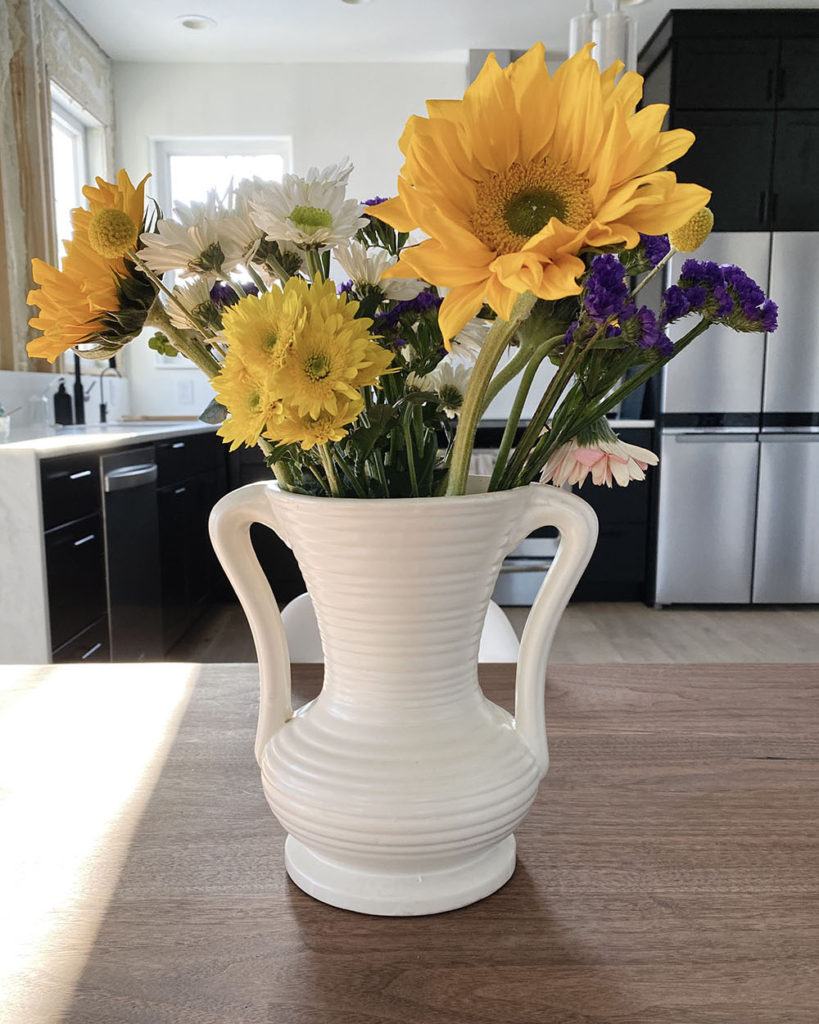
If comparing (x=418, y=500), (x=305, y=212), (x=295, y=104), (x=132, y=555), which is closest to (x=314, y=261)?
(x=305, y=212)

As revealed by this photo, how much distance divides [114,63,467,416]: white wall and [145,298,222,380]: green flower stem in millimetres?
4262

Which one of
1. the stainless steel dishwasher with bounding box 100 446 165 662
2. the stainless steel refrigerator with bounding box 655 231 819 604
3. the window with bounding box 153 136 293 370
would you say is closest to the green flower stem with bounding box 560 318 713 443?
the stainless steel dishwasher with bounding box 100 446 165 662

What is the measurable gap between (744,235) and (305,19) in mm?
2232

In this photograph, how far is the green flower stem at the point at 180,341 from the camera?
0.50 meters

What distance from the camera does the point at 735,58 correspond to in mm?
3779

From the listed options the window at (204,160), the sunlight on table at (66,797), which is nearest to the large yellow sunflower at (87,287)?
the sunlight on table at (66,797)

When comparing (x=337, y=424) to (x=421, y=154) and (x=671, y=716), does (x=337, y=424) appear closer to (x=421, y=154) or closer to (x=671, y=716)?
(x=421, y=154)

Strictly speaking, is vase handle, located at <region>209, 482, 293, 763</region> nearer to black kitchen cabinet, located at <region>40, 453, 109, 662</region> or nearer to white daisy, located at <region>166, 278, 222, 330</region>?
white daisy, located at <region>166, 278, 222, 330</region>

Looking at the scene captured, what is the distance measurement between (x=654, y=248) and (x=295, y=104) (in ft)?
15.1

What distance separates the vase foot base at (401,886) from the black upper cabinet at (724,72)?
405 centimetres

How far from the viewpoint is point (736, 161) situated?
3.83 meters

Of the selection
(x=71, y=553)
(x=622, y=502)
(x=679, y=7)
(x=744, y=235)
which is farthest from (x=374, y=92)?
(x=71, y=553)

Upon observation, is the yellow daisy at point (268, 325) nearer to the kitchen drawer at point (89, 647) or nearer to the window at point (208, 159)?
the kitchen drawer at point (89, 647)

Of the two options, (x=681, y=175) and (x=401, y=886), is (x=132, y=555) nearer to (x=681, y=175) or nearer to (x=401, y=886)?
(x=401, y=886)
